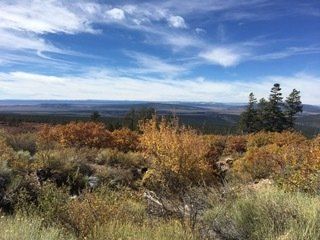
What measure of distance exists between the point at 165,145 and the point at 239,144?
12797 mm

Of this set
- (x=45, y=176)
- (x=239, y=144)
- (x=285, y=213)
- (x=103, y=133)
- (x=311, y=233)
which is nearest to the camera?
(x=311, y=233)

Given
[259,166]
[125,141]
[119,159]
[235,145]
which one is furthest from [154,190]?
[235,145]

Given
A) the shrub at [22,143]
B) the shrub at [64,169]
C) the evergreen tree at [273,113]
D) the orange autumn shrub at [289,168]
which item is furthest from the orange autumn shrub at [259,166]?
the evergreen tree at [273,113]

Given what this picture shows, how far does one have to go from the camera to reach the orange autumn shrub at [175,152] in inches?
669

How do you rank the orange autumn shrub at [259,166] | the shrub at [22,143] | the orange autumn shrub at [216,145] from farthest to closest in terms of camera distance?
the orange autumn shrub at [216,145], the shrub at [22,143], the orange autumn shrub at [259,166]

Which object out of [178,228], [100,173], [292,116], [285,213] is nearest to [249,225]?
[285,213]

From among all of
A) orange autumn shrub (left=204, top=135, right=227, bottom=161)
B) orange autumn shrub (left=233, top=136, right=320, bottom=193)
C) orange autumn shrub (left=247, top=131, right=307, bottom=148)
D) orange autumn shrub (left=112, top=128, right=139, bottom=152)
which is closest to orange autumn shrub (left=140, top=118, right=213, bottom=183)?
orange autumn shrub (left=233, top=136, right=320, bottom=193)

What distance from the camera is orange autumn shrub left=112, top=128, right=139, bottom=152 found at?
26.0 metres

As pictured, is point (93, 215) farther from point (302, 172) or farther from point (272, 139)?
point (272, 139)

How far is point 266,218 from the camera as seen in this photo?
7.59 meters

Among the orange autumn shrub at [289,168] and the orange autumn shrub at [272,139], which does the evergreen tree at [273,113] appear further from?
the orange autumn shrub at [289,168]

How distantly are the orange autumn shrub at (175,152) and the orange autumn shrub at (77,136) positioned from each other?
6882mm

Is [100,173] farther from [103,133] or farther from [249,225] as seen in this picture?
[249,225]

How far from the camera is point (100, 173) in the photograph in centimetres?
1880
